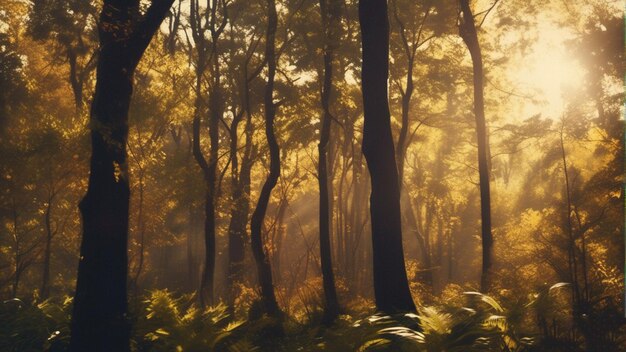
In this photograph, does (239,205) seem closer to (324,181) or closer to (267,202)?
(267,202)

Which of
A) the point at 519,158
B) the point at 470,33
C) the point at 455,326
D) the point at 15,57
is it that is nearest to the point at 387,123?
the point at 455,326

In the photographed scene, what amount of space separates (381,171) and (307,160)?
29.3 meters

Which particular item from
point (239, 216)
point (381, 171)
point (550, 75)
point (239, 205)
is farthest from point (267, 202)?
point (550, 75)

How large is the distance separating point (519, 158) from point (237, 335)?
37.4 m

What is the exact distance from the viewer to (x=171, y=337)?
8.18m

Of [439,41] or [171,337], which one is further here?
[439,41]

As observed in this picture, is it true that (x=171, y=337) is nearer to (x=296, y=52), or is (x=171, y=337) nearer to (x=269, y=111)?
(x=269, y=111)

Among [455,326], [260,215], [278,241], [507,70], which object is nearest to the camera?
[455,326]

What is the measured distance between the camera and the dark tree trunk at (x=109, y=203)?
329 inches

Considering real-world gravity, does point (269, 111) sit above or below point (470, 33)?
below

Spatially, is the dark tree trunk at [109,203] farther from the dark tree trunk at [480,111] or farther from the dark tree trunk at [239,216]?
the dark tree trunk at [480,111]

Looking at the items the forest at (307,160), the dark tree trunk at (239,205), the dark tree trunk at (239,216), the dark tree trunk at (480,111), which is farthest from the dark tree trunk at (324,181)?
the dark tree trunk at (480,111)

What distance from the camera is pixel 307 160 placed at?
39000 millimetres

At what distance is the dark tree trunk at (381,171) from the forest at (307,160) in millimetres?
34
